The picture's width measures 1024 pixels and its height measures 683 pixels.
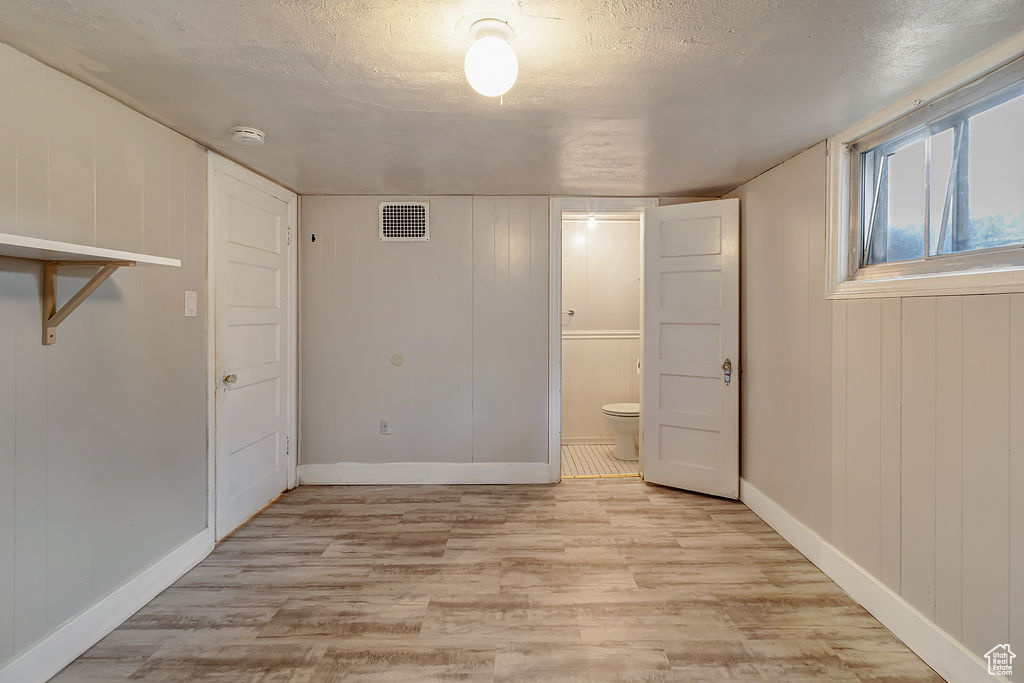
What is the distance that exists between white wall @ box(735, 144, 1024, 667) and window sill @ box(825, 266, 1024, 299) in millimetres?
31

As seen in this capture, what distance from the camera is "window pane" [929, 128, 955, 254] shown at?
1851mm

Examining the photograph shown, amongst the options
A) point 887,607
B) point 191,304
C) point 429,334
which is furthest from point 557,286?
point 887,607

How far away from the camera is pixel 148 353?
2188mm

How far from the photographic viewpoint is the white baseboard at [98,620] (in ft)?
5.40

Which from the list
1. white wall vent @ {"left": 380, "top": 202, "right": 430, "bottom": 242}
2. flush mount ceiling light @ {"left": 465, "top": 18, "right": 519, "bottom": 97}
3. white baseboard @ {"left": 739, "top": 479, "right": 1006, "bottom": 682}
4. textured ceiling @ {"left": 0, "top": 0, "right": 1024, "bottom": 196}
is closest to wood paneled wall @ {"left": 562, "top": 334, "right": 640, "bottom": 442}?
white wall vent @ {"left": 380, "top": 202, "right": 430, "bottom": 242}

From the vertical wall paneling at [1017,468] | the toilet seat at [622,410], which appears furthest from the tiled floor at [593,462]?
the vertical wall paneling at [1017,468]

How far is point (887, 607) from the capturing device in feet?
6.63

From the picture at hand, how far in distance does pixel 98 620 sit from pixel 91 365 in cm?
98

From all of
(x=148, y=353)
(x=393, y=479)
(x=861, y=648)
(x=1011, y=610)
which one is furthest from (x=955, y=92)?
(x=393, y=479)

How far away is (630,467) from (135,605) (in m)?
3.33

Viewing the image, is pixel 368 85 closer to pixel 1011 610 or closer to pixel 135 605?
pixel 135 605

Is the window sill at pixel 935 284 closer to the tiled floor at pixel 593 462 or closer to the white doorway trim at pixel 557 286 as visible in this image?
the white doorway trim at pixel 557 286

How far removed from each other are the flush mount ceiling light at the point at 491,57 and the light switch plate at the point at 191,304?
72.0 inches

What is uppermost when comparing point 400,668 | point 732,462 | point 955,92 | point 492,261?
point 955,92
